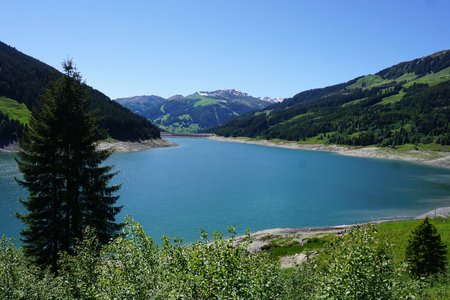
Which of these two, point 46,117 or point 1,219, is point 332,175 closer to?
point 1,219

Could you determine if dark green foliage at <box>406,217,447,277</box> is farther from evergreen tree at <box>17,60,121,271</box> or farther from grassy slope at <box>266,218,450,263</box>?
evergreen tree at <box>17,60,121,271</box>

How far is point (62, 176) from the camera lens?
2952 cm

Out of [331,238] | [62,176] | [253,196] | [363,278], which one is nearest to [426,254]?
[331,238]

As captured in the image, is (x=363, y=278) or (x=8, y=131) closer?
(x=363, y=278)

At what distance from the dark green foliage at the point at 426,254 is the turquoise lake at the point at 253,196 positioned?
113 feet

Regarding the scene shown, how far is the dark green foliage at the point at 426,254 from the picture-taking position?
2902cm

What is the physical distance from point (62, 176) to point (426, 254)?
3207cm

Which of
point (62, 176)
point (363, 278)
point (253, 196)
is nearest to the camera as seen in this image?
point (363, 278)

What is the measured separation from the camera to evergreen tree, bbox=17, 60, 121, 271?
1119 inches

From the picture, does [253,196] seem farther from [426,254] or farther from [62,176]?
[62,176]

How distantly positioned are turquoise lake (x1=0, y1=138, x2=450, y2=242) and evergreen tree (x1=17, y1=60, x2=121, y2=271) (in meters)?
27.2

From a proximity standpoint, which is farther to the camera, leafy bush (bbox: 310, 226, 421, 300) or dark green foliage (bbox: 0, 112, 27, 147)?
dark green foliage (bbox: 0, 112, 27, 147)

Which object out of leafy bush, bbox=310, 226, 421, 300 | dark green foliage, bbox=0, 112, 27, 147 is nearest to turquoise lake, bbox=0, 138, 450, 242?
dark green foliage, bbox=0, 112, 27, 147

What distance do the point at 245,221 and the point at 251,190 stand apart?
3219cm
